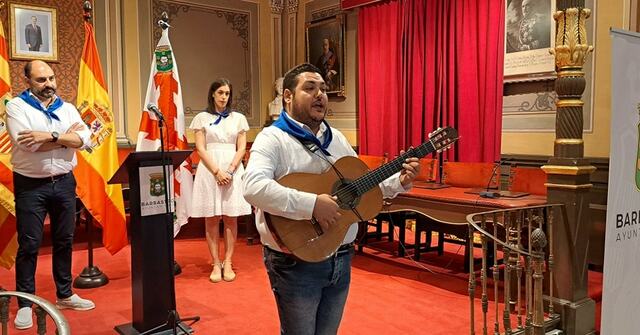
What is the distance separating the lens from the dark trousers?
3.40 metres

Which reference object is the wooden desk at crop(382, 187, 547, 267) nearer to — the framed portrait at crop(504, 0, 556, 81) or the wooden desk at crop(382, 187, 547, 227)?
Result: the wooden desk at crop(382, 187, 547, 227)

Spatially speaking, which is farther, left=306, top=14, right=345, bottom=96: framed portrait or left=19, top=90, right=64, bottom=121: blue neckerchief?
left=306, top=14, right=345, bottom=96: framed portrait

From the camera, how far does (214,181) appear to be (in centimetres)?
442

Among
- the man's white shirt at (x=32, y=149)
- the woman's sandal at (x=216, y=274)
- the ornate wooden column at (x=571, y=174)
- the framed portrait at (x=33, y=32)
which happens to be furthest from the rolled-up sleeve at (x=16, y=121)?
the ornate wooden column at (x=571, y=174)

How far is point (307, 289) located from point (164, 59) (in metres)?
3.17

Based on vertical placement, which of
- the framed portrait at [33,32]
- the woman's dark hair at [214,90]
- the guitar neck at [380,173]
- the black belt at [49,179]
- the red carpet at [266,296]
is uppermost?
the framed portrait at [33,32]

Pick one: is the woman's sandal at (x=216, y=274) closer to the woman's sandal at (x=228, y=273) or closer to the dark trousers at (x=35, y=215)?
the woman's sandal at (x=228, y=273)

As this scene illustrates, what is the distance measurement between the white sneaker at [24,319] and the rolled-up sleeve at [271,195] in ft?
7.50

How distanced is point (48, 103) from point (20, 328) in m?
1.38

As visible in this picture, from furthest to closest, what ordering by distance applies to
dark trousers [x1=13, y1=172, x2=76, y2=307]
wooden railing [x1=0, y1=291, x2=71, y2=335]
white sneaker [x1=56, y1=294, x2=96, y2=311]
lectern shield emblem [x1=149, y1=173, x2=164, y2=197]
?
white sneaker [x1=56, y1=294, x2=96, y2=311] < dark trousers [x1=13, y1=172, x2=76, y2=307] < lectern shield emblem [x1=149, y1=173, x2=164, y2=197] < wooden railing [x1=0, y1=291, x2=71, y2=335]

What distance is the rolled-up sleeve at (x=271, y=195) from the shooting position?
178 centimetres

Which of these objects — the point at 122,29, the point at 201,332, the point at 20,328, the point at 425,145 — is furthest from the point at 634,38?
the point at 122,29

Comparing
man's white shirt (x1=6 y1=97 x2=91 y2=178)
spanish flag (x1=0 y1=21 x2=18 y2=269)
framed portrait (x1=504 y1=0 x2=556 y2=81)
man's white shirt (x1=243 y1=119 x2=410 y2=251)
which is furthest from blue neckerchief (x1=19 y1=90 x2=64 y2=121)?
framed portrait (x1=504 y1=0 x2=556 y2=81)

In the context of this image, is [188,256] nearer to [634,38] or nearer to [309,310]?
[309,310]
